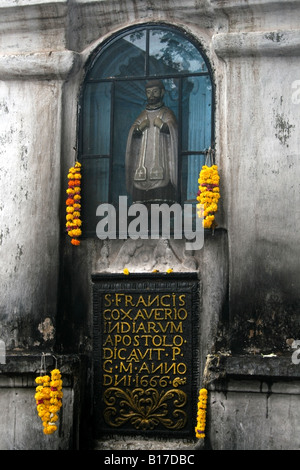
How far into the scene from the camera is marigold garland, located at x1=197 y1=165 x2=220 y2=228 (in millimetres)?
9539

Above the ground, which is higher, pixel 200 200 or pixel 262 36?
pixel 262 36

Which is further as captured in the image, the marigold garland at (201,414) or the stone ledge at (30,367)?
the stone ledge at (30,367)

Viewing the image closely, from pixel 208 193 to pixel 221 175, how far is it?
34 cm

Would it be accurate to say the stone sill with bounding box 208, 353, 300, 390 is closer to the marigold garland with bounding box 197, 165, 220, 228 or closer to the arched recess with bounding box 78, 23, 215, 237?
the marigold garland with bounding box 197, 165, 220, 228

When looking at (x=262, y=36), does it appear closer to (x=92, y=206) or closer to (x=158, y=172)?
(x=158, y=172)

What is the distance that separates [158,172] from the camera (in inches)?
399

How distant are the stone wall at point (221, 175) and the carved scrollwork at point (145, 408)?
39cm

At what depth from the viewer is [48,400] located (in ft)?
30.9

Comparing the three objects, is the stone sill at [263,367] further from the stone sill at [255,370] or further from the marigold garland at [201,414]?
the marigold garland at [201,414]

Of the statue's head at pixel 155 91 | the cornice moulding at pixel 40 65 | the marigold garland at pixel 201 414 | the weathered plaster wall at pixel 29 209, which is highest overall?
the cornice moulding at pixel 40 65

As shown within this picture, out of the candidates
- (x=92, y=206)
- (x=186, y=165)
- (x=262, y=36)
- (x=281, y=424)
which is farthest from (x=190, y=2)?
(x=281, y=424)

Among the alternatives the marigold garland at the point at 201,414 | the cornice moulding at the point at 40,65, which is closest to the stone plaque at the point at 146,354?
the marigold garland at the point at 201,414

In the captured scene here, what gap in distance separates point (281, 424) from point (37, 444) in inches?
96.0

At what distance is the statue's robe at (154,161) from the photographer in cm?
1011
